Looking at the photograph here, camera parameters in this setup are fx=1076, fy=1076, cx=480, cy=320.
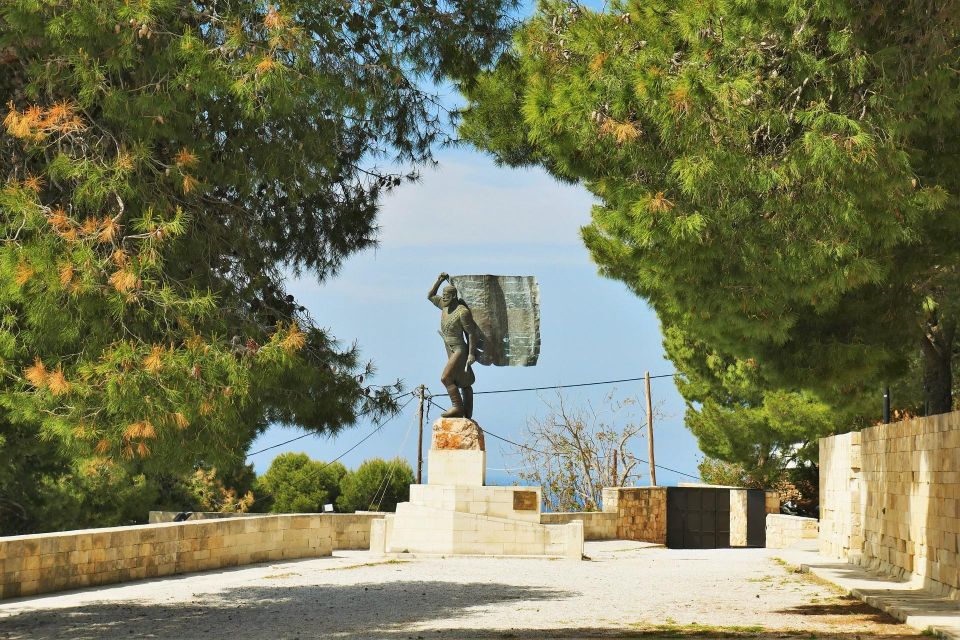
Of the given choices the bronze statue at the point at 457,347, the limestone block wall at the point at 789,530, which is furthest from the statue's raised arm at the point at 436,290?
the limestone block wall at the point at 789,530

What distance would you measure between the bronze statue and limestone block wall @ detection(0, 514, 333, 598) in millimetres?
3163

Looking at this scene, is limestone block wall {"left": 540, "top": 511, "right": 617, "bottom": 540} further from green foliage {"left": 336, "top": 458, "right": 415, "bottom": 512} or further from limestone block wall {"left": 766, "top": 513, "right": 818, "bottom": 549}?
green foliage {"left": 336, "top": 458, "right": 415, "bottom": 512}

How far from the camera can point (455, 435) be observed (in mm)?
17469

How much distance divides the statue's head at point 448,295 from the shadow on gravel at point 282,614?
7080 millimetres

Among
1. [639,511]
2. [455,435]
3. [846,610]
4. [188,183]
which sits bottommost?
[846,610]

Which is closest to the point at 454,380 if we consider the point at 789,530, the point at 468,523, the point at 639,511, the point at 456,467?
the point at 456,467

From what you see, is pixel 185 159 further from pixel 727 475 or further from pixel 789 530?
pixel 727 475

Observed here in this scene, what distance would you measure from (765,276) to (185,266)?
4.10 meters

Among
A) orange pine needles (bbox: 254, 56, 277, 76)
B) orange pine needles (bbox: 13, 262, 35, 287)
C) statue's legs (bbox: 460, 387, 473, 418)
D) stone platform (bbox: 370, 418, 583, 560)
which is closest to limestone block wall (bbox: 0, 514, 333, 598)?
stone platform (bbox: 370, 418, 583, 560)

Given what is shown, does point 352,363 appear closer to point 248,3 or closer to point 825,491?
point 248,3

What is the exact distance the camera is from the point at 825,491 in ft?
53.1

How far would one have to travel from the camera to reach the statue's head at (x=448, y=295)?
17891 mm

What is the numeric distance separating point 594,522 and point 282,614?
1262 cm

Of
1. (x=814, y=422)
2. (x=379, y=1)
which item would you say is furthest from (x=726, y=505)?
(x=379, y=1)
